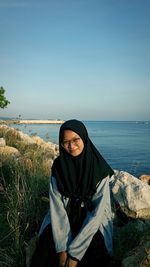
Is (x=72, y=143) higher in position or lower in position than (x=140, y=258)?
higher

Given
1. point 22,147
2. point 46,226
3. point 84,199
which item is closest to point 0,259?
point 46,226

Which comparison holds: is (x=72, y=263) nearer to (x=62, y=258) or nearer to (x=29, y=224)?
(x=62, y=258)

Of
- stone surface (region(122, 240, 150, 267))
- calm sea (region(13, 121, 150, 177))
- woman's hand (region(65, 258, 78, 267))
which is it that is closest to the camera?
stone surface (region(122, 240, 150, 267))

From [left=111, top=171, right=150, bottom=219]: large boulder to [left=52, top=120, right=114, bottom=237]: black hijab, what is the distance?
1.19 m

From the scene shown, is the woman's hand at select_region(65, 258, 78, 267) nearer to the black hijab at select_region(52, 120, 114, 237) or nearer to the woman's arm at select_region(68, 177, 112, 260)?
the woman's arm at select_region(68, 177, 112, 260)

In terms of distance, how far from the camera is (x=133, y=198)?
416 centimetres

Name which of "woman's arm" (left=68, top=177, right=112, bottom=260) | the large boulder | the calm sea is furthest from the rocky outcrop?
"woman's arm" (left=68, top=177, right=112, bottom=260)

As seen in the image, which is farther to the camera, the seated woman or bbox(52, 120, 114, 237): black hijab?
bbox(52, 120, 114, 237): black hijab

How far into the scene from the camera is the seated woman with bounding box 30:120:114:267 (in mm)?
2861

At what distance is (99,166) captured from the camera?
3.09 metres

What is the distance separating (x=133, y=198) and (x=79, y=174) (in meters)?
1.36

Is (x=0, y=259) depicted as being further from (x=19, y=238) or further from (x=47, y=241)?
(x=47, y=241)

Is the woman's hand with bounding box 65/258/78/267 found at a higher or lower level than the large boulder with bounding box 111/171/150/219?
lower

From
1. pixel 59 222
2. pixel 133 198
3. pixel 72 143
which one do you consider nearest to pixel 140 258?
pixel 59 222
